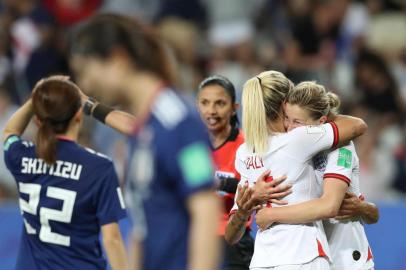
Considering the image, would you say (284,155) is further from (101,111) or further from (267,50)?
(267,50)

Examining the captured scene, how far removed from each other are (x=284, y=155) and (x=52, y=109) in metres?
1.24

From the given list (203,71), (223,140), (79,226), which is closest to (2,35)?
(203,71)

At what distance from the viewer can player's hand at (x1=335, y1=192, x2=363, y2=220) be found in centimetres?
467

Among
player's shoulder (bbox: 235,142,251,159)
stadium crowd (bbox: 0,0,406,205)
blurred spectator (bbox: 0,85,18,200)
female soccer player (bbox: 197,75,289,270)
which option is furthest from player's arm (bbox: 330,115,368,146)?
blurred spectator (bbox: 0,85,18,200)

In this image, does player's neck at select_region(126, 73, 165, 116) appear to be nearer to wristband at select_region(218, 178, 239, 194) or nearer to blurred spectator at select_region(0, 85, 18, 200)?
wristband at select_region(218, 178, 239, 194)

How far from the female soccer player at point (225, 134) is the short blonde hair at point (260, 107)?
3.20 feet

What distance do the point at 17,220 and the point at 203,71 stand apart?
3646mm

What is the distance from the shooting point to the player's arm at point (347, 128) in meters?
4.59

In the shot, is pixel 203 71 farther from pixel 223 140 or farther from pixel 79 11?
pixel 223 140

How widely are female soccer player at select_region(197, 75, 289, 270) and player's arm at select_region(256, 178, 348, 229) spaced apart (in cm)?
105

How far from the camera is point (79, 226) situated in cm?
485

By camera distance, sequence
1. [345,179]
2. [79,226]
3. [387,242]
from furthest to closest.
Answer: [387,242] < [79,226] < [345,179]

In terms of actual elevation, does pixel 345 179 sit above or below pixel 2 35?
below

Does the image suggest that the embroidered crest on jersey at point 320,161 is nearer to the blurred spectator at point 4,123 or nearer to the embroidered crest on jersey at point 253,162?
the embroidered crest on jersey at point 253,162
